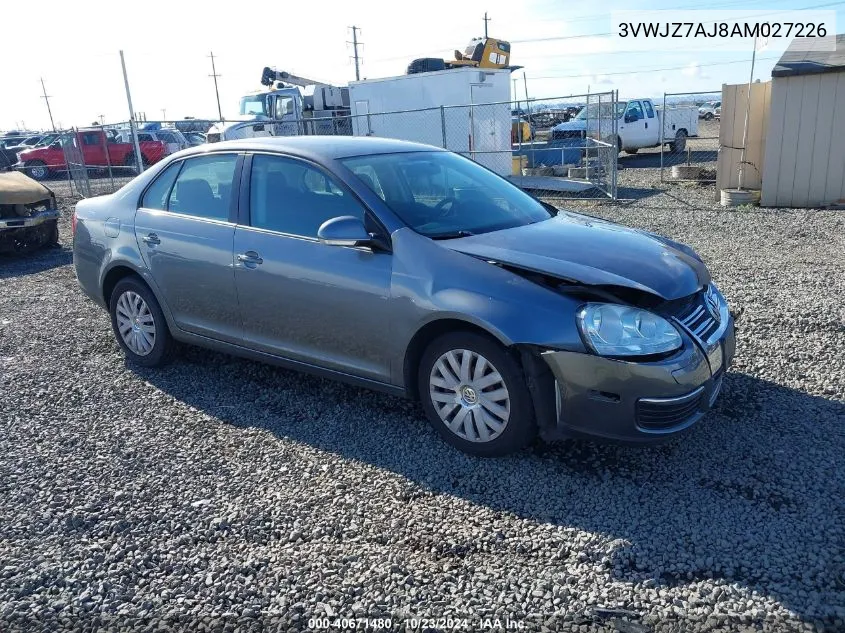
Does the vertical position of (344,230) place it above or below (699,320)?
above

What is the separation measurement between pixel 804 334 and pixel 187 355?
4.85m

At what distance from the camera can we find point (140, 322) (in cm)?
520

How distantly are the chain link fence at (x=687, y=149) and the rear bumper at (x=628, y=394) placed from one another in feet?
36.5

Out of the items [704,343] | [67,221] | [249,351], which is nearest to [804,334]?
[704,343]

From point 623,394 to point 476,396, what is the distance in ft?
2.49

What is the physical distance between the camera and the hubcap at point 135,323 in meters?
5.16

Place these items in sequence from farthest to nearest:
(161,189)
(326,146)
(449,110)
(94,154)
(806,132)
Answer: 1. (94,154)
2. (449,110)
3. (806,132)
4. (161,189)
5. (326,146)

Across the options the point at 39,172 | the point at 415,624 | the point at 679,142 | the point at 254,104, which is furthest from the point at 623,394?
the point at 39,172

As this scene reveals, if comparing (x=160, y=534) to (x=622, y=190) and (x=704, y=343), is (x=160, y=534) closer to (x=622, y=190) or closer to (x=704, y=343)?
(x=704, y=343)

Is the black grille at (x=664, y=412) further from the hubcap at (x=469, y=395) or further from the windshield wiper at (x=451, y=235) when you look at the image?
the windshield wiper at (x=451, y=235)

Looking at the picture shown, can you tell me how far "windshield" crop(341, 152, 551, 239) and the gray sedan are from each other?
14mm

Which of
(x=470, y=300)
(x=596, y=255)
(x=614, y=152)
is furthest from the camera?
(x=614, y=152)

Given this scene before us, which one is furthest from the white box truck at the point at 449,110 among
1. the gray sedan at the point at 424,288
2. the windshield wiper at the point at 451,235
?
the windshield wiper at the point at 451,235

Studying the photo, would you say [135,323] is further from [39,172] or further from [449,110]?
[39,172]
